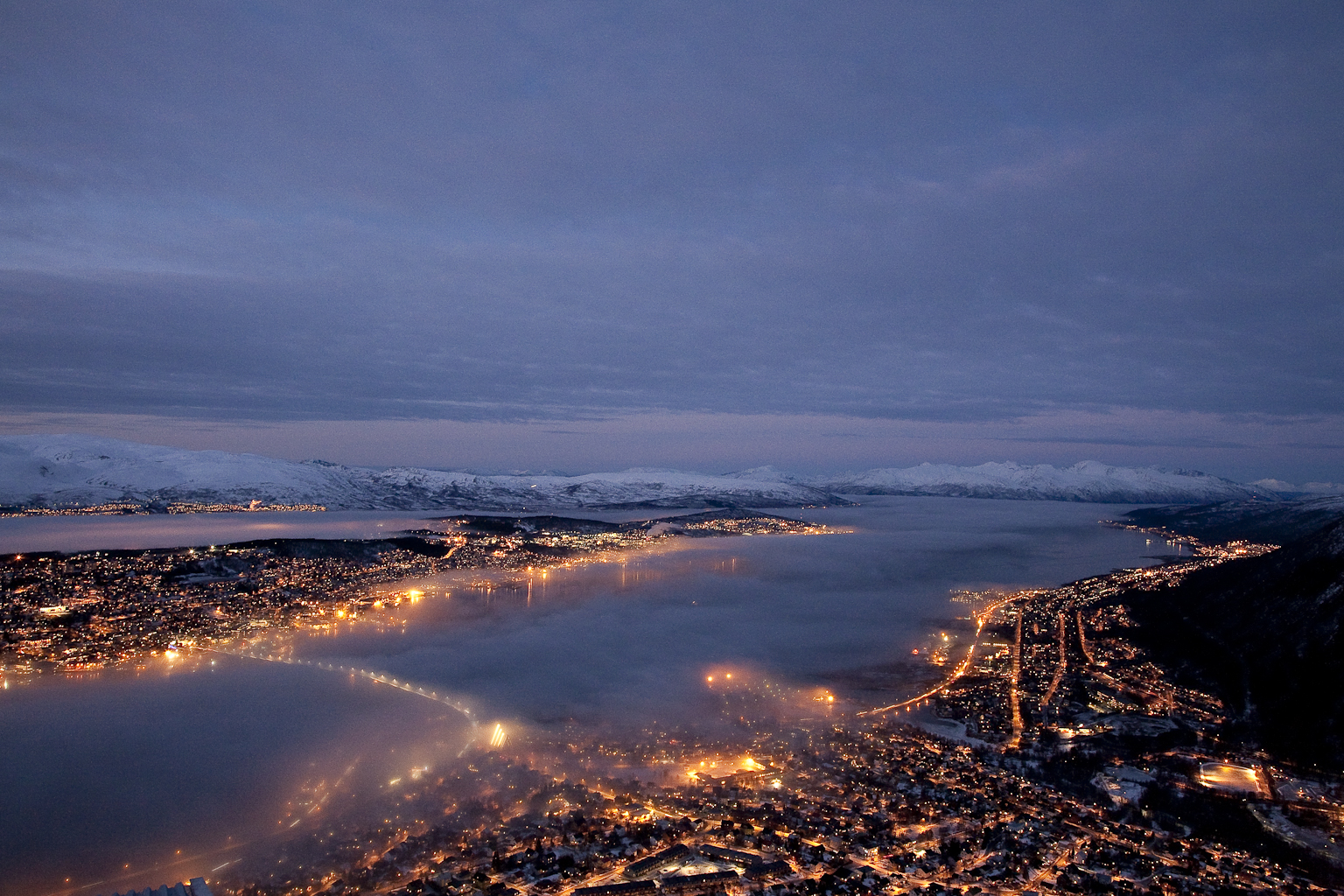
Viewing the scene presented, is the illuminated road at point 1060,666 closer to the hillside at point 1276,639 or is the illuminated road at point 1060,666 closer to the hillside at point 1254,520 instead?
the hillside at point 1276,639

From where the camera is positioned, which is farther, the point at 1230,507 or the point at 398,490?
the point at 398,490

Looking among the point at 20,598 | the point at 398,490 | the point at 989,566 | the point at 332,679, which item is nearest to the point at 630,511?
the point at 398,490

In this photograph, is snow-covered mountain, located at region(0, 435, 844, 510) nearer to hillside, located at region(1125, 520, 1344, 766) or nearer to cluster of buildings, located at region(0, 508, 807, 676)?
cluster of buildings, located at region(0, 508, 807, 676)

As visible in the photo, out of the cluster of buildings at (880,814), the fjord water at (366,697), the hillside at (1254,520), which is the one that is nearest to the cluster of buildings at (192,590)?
the fjord water at (366,697)

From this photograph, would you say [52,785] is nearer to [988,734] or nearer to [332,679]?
[332,679]

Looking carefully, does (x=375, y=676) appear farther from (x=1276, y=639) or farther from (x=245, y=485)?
(x=245, y=485)

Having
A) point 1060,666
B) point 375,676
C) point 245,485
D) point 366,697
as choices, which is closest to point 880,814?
point 366,697
